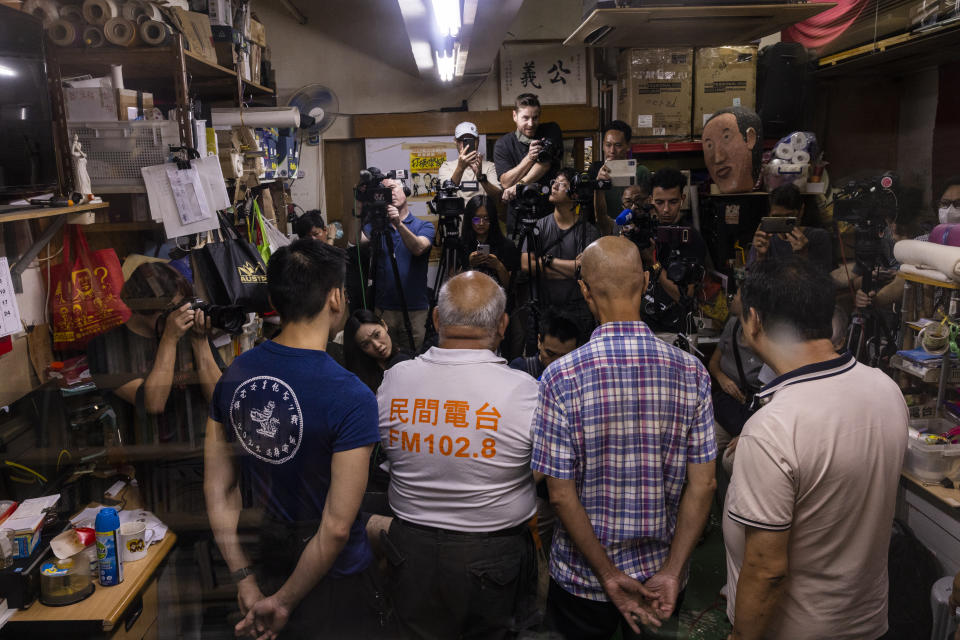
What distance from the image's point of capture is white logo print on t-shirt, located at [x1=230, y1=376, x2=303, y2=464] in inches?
62.8

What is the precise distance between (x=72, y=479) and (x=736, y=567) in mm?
1938

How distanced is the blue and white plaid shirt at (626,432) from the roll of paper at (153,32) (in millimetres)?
1920

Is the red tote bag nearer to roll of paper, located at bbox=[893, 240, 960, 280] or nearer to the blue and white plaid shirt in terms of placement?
the blue and white plaid shirt

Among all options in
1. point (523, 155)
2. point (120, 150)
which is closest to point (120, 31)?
point (120, 150)

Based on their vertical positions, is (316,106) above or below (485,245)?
above

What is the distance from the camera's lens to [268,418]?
5.30 ft

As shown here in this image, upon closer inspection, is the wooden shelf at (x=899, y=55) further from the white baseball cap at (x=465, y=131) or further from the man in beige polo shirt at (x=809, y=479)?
the man in beige polo shirt at (x=809, y=479)

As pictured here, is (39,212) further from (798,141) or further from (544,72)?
(544,72)

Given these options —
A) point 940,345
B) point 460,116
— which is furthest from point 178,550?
point 460,116

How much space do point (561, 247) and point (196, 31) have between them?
185 centimetres

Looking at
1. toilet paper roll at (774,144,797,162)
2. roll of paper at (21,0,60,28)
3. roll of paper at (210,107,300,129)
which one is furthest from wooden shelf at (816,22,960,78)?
roll of paper at (21,0,60,28)

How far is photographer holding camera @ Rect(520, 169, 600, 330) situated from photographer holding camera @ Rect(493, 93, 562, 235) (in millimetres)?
156

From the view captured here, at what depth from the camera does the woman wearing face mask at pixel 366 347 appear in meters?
2.56

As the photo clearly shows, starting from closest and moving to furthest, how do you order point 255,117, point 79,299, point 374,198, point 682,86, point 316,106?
point 79,299 < point 374,198 < point 255,117 < point 682,86 < point 316,106
